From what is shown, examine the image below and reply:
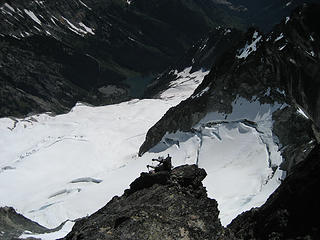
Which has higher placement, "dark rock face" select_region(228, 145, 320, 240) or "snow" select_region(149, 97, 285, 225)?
"snow" select_region(149, 97, 285, 225)

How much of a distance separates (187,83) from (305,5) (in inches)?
3319

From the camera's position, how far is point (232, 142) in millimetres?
47656

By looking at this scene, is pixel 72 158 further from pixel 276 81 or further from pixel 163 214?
pixel 163 214

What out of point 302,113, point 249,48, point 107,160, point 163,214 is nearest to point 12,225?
point 302,113

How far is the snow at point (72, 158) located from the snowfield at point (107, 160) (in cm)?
14

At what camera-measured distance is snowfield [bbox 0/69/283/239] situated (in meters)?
40.2

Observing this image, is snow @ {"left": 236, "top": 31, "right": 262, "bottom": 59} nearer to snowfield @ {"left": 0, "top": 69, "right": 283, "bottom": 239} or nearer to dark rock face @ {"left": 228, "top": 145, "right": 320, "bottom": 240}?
snowfield @ {"left": 0, "top": 69, "right": 283, "bottom": 239}

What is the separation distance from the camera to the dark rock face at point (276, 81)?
44.1 metres

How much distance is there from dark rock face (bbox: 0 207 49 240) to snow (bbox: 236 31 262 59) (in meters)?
30.0

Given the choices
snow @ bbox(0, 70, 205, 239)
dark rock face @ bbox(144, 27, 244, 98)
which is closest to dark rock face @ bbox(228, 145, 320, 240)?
snow @ bbox(0, 70, 205, 239)

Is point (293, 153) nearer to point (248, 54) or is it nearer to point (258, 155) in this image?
point (258, 155)

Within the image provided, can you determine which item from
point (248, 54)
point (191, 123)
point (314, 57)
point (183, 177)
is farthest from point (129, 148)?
point (183, 177)

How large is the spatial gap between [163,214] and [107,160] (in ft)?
200

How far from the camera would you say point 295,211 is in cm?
1337
